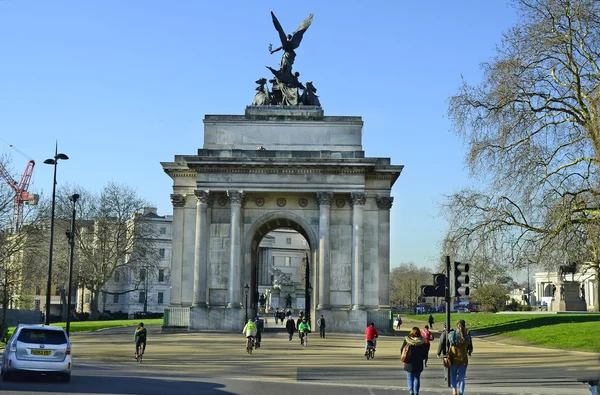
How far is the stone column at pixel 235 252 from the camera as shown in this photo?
5338 centimetres

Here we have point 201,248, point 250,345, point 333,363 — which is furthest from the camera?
point 201,248

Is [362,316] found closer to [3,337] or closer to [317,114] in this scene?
[317,114]

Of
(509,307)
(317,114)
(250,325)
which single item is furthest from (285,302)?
(250,325)

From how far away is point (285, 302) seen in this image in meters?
127

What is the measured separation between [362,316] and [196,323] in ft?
37.5

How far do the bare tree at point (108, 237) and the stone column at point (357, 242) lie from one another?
37027mm

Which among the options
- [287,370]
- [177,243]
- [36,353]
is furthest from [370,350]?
[177,243]

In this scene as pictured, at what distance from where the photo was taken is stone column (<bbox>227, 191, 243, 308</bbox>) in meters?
53.4

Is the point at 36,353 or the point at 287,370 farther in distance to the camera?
the point at 287,370

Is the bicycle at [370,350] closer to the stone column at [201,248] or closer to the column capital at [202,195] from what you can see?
the stone column at [201,248]

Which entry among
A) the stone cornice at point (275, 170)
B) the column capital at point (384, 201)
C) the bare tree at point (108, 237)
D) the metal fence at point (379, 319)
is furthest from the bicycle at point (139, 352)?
the bare tree at point (108, 237)

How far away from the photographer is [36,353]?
71.4 feet

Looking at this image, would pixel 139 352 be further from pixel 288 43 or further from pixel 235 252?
pixel 288 43

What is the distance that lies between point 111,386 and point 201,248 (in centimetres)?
3265
